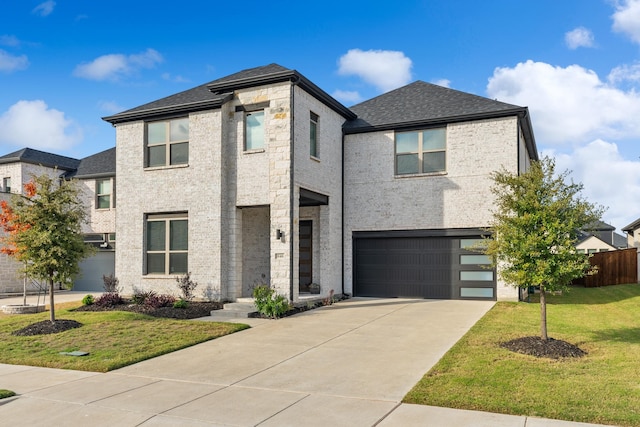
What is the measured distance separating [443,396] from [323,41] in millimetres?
17246

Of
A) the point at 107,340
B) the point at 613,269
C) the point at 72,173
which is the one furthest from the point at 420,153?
the point at 72,173

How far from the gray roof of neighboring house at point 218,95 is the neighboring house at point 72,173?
855 centimetres

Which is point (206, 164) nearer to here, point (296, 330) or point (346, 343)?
point (296, 330)

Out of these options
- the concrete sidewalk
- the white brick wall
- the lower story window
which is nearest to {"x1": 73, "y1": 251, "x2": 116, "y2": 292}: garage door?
the white brick wall

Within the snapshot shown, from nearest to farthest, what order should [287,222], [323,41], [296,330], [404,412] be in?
[404,412], [296,330], [287,222], [323,41]

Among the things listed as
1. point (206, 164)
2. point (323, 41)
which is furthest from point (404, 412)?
point (323, 41)

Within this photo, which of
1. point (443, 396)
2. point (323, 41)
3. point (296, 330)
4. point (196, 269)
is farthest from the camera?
point (323, 41)

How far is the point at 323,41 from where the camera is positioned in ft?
67.6

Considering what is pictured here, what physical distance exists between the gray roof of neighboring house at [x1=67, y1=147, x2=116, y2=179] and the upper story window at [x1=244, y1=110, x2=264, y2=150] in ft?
38.6

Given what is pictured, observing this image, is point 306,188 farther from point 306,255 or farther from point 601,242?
point 601,242

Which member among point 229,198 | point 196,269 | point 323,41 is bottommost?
point 196,269

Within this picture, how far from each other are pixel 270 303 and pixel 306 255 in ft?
15.6

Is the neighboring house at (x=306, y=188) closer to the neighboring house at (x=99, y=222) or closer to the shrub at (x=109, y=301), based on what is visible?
the shrub at (x=109, y=301)

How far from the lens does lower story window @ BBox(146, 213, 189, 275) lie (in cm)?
1639
